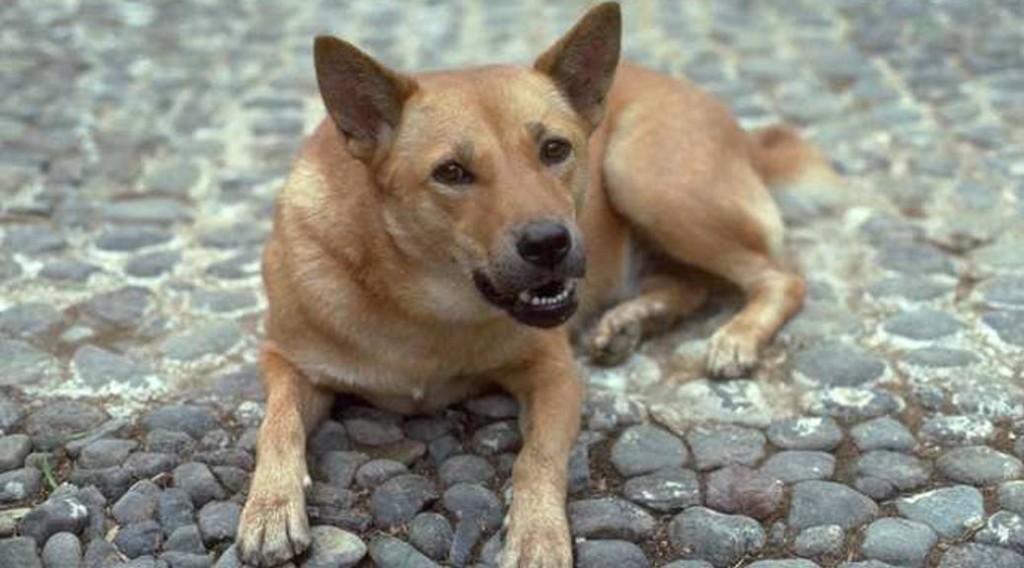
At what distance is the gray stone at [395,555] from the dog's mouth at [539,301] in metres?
0.75

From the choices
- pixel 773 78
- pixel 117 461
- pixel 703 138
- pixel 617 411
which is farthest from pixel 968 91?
pixel 117 461

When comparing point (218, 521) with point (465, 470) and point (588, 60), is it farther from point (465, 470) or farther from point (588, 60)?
point (588, 60)

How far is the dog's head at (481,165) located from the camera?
12.0 feet

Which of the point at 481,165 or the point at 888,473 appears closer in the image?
the point at 481,165

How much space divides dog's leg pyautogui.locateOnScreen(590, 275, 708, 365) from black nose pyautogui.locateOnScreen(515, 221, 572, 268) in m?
1.11

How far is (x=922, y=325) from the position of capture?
4832 mm

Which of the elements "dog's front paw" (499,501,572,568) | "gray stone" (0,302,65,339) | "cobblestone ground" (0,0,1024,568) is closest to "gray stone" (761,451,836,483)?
"cobblestone ground" (0,0,1024,568)

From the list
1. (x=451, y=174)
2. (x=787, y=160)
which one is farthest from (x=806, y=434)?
(x=787, y=160)

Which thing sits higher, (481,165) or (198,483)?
(481,165)

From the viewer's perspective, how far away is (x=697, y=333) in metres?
5.02

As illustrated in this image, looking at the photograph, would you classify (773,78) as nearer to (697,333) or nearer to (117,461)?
(697,333)

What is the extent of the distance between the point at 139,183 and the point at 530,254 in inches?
127

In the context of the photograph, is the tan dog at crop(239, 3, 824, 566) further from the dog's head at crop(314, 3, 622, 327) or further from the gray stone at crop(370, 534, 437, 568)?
the gray stone at crop(370, 534, 437, 568)

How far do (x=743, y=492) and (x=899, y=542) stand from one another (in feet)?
1.56
